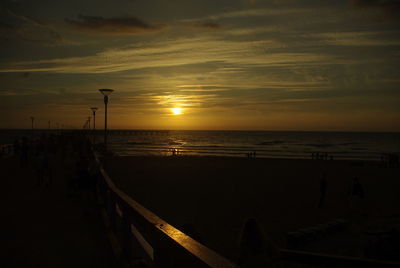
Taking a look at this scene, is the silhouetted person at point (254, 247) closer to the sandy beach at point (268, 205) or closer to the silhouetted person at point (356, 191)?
the sandy beach at point (268, 205)

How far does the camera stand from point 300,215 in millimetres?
10898

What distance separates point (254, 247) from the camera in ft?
14.1

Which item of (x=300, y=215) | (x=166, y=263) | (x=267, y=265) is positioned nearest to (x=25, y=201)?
(x=267, y=265)

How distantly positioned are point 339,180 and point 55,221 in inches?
683

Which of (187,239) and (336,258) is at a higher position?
(187,239)

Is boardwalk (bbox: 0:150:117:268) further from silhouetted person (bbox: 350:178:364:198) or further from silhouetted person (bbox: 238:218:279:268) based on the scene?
silhouetted person (bbox: 350:178:364:198)

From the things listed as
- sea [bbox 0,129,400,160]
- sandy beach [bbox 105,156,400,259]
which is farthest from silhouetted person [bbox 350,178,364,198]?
sea [bbox 0,129,400,160]

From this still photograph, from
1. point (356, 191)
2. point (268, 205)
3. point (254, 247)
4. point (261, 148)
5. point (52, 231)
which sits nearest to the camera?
point (254, 247)

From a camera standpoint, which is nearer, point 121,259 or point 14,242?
point 121,259

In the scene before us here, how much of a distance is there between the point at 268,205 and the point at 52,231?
8.70 m

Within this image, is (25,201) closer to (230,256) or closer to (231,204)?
(230,256)

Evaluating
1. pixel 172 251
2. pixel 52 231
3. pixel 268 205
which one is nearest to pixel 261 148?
pixel 268 205

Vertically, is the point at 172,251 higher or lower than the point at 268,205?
higher

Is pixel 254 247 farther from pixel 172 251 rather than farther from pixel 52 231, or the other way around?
pixel 52 231
